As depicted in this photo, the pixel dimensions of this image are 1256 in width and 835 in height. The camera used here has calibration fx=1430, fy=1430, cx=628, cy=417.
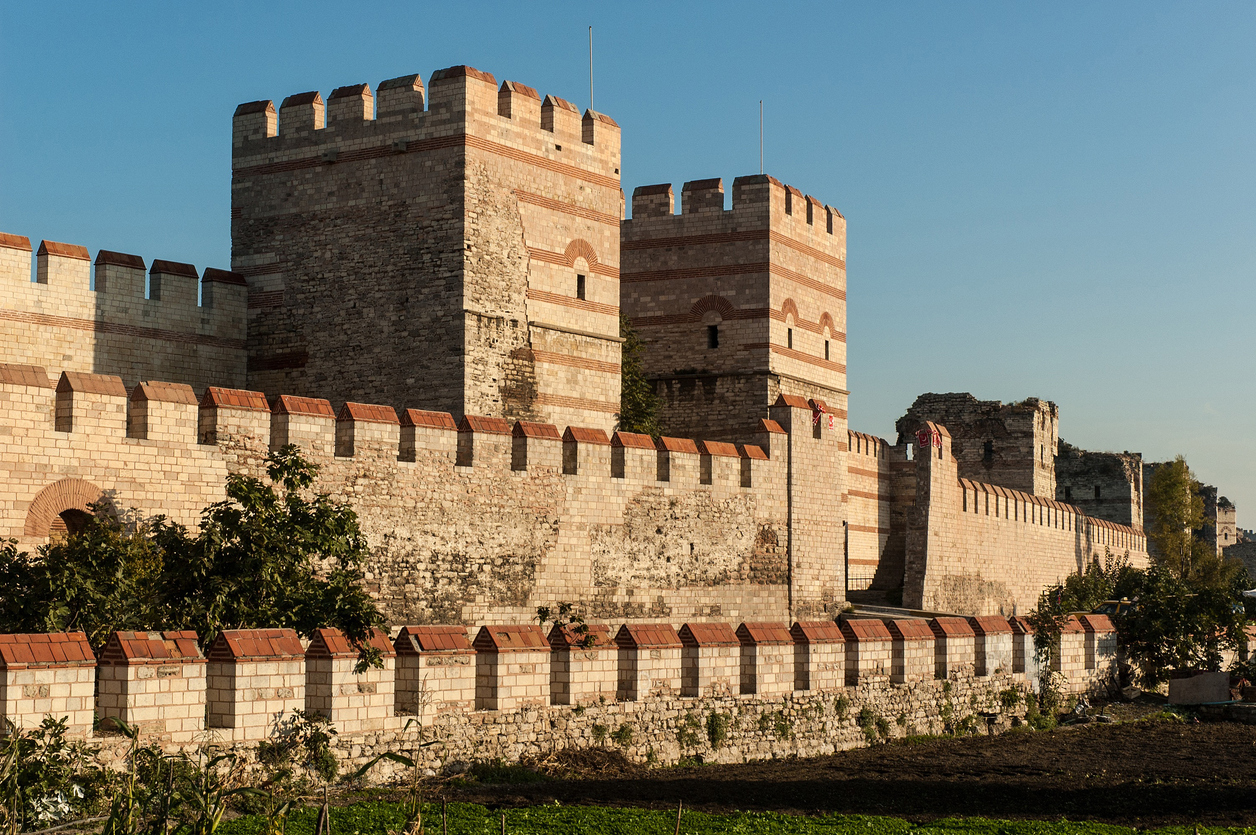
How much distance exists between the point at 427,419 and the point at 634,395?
7.23 metres

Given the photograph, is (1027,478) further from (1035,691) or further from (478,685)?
(478,685)

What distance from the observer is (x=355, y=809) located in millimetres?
9820

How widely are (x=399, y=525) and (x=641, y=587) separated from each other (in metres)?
4.22

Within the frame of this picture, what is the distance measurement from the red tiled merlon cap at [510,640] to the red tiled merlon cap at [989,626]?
21.6 ft

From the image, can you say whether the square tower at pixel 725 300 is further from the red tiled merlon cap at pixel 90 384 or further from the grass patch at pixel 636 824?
the grass patch at pixel 636 824

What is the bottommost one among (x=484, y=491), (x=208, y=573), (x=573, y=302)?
(x=208, y=573)

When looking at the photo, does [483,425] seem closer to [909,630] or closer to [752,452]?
[752,452]

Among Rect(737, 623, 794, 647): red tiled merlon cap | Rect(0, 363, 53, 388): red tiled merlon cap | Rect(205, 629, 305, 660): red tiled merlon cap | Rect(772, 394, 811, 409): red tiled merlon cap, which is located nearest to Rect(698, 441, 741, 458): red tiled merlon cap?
Rect(772, 394, 811, 409): red tiled merlon cap

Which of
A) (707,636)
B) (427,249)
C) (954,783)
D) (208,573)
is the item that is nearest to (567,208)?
(427,249)

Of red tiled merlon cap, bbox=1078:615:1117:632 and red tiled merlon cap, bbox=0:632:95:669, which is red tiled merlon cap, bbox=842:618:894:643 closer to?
red tiled merlon cap, bbox=1078:615:1117:632

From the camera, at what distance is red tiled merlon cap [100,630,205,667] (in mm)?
9648

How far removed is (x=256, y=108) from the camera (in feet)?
69.3

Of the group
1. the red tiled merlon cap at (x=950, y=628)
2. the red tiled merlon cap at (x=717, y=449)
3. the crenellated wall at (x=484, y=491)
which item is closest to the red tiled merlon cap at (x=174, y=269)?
the crenellated wall at (x=484, y=491)

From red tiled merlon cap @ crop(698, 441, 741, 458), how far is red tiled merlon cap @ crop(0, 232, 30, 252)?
9164 millimetres
